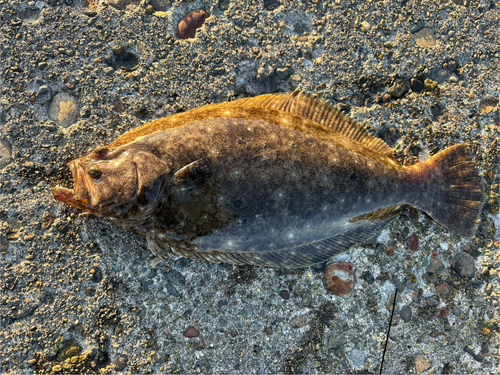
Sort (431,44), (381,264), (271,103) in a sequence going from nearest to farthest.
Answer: (271,103) → (381,264) → (431,44)

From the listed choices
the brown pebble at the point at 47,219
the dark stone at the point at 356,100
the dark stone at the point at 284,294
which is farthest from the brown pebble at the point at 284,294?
the brown pebble at the point at 47,219

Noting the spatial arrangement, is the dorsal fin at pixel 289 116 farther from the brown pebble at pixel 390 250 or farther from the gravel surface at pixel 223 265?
the brown pebble at pixel 390 250

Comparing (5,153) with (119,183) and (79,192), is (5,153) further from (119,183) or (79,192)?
(119,183)

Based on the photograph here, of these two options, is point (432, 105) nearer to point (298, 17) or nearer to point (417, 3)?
point (417, 3)

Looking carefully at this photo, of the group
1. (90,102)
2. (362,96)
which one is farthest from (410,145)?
(90,102)

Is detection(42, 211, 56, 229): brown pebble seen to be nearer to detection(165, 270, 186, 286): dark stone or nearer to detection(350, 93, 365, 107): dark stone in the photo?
detection(165, 270, 186, 286): dark stone
